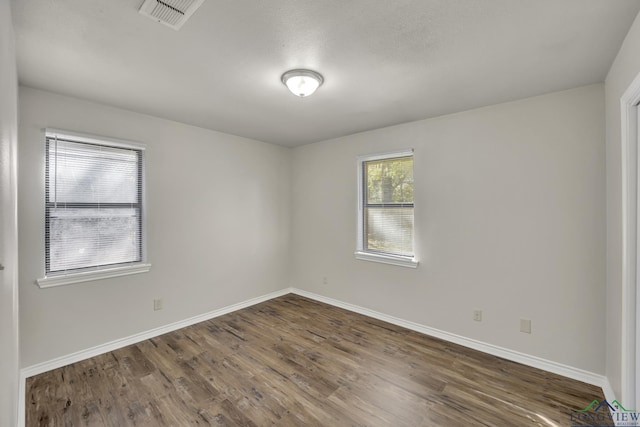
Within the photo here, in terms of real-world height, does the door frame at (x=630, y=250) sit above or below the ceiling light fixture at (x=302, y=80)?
below

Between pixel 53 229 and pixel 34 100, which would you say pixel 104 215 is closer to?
pixel 53 229

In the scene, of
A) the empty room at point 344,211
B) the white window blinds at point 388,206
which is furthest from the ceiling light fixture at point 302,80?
the white window blinds at point 388,206

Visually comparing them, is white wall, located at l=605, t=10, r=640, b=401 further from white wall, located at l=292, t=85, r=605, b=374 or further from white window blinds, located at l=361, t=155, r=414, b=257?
white window blinds, located at l=361, t=155, r=414, b=257

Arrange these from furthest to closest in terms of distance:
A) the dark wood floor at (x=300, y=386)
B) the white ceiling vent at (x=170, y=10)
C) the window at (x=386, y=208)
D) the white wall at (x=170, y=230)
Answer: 1. the window at (x=386, y=208)
2. the white wall at (x=170, y=230)
3. the dark wood floor at (x=300, y=386)
4. the white ceiling vent at (x=170, y=10)

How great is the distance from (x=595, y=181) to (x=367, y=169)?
2.33m

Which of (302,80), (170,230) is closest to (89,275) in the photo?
(170,230)

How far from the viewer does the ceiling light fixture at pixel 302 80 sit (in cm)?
211

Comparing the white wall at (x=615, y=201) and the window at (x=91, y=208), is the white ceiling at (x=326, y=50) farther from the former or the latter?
the window at (x=91, y=208)

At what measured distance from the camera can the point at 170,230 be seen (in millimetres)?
3324

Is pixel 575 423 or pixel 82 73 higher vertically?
pixel 82 73

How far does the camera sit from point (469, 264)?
2.95 metres

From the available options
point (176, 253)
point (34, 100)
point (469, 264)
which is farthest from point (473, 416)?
point (34, 100)

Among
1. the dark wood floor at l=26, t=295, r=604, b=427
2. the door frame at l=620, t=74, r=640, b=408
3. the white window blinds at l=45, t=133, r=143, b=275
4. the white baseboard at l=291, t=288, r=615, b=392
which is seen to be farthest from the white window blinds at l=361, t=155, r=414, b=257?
the white window blinds at l=45, t=133, r=143, b=275

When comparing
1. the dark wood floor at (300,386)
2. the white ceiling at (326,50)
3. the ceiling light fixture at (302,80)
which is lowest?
the dark wood floor at (300,386)
